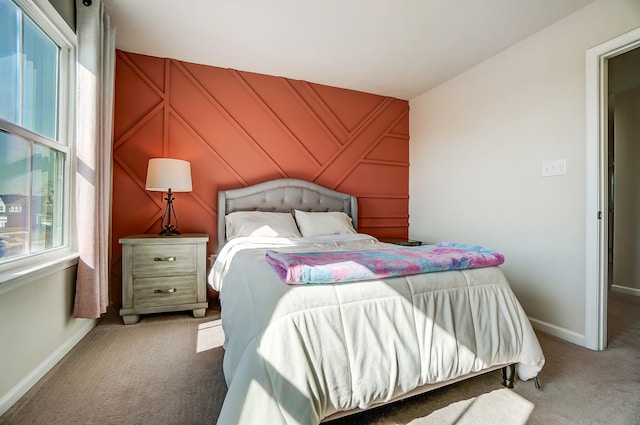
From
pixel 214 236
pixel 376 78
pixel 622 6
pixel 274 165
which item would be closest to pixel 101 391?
pixel 214 236

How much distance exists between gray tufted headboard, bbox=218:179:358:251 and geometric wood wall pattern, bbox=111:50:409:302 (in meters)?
0.17

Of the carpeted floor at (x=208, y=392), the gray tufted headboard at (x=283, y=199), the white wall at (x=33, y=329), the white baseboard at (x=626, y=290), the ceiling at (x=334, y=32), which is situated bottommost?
the carpeted floor at (x=208, y=392)

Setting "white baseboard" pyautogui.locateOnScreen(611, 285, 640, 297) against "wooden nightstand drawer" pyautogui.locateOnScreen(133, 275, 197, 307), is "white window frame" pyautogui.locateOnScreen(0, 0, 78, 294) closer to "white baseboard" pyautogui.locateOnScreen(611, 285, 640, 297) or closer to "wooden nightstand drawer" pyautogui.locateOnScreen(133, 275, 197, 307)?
"wooden nightstand drawer" pyautogui.locateOnScreen(133, 275, 197, 307)

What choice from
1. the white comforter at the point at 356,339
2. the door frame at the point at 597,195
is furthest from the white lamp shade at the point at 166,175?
the door frame at the point at 597,195

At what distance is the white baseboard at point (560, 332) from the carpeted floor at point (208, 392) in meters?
0.09

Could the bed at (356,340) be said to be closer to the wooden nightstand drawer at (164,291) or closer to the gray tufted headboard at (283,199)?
the wooden nightstand drawer at (164,291)

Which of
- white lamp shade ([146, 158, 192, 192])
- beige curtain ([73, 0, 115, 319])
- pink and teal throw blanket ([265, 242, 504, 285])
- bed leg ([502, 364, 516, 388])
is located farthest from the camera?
white lamp shade ([146, 158, 192, 192])

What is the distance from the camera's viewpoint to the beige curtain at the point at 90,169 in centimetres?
199

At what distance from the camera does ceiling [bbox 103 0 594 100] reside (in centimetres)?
221

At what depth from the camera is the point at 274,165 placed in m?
3.37

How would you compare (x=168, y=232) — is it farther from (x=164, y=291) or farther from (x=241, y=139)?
(x=241, y=139)

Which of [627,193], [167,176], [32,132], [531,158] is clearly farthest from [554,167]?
[32,132]

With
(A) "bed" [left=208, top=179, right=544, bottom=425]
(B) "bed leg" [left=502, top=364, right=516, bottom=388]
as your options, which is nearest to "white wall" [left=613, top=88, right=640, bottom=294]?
(A) "bed" [left=208, top=179, right=544, bottom=425]

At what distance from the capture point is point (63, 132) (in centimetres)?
204
